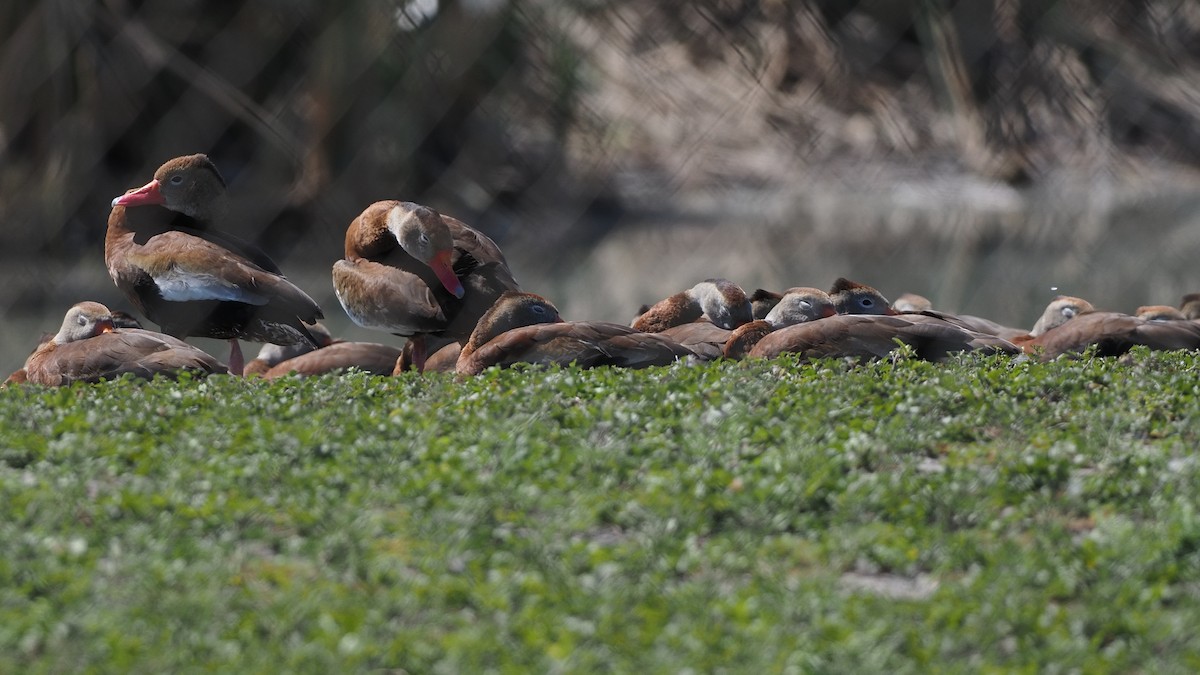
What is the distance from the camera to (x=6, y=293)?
1026 cm

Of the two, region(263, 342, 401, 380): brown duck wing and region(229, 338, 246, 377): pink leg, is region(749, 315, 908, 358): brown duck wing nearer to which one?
region(263, 342, 401, 380): brown duck wing

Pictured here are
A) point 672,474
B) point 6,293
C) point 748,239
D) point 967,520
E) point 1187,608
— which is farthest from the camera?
point 748,239

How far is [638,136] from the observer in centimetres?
1336

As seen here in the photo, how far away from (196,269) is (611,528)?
3837mm

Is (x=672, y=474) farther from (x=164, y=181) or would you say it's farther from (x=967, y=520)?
(x=164, y=181)

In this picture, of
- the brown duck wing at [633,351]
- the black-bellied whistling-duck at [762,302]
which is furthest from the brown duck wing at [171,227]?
the black-bellied whistling-duck at [762,302]

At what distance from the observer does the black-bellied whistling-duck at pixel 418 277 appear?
735 cm

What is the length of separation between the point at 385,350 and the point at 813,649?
16.3ft

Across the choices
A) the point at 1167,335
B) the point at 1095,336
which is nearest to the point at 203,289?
the point at 1095,336

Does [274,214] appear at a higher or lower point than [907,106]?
lower

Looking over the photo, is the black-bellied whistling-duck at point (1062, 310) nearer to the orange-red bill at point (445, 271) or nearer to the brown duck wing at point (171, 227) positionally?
the orange-red bill at point (445, 271)

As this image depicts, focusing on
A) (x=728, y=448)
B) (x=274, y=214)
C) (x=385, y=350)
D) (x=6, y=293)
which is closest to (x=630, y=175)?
(x=274, y=214)

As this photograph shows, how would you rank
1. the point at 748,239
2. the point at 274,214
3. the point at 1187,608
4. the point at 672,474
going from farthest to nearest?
the point at 748,239, the point at 274,214, the point at 672,474, the point at 1187,608

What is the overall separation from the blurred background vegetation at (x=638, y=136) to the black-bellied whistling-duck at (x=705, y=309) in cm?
99
